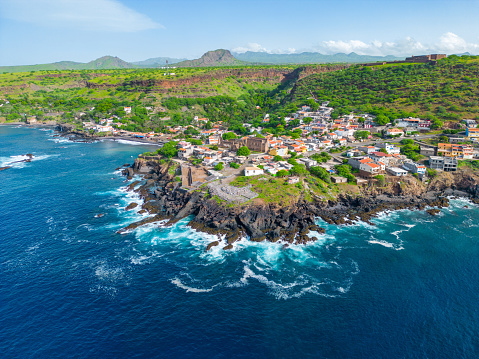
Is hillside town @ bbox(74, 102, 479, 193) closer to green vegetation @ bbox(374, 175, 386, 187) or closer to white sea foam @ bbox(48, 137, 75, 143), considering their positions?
green vegetation @ bbox(374, 175, 386, 187)

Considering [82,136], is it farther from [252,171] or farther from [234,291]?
[234,291]

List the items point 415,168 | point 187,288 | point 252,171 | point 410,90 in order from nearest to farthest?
point 187,288, point 252,171, point 415,168, point 410,90

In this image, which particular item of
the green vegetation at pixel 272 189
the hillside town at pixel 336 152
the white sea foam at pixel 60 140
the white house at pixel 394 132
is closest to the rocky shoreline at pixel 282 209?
the green vegetation at pixel 272 189

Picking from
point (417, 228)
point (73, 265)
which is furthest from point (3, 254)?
point (417, 228)

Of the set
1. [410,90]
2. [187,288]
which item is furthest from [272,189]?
[410,90]

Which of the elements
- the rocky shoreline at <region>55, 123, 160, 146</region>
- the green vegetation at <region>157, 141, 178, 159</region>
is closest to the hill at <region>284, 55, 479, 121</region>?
the green vegetation at <region>157, 141, 178, 159</region>

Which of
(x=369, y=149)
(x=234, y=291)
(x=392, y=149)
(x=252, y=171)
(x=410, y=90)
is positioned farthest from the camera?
(x=410, y=90)

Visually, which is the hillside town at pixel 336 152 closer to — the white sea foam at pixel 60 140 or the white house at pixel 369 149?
the white house at pixel 369 149

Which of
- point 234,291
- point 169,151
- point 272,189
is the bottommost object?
point 234,291
